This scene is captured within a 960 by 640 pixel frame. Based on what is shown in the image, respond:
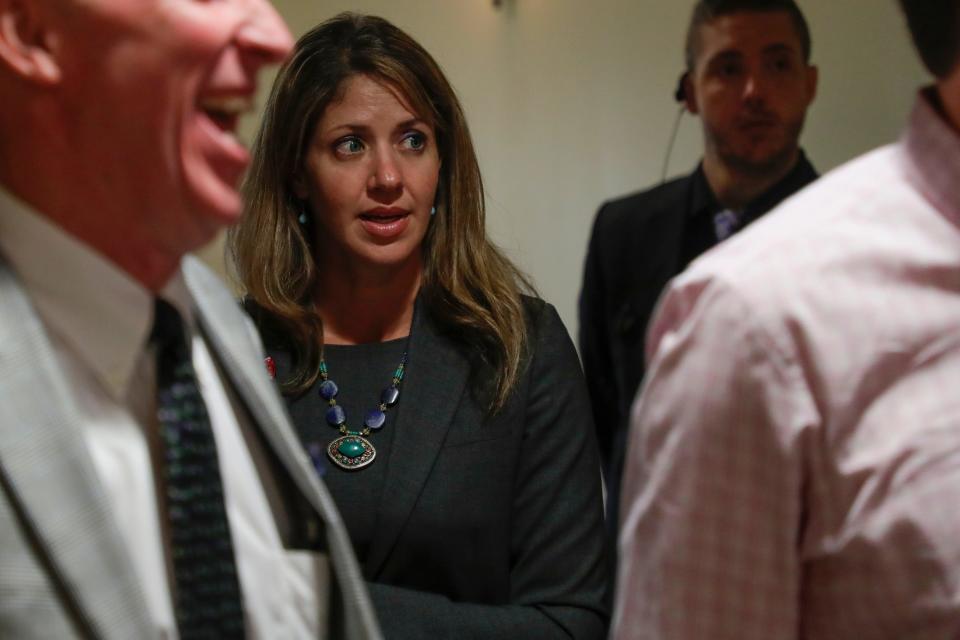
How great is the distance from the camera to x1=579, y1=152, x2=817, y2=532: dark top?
77.4 inches

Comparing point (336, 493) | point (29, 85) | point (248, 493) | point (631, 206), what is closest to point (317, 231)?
point (336, 493)

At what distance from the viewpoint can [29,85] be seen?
922 millimetres

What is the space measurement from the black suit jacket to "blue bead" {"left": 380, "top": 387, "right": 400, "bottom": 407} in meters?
0.01

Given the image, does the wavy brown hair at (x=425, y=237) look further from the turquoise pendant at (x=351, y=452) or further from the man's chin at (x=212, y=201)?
the man's chin at (x=212, y=201)

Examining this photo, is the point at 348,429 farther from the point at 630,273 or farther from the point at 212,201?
the point at 212,201

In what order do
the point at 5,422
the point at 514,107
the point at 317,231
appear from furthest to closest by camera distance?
the point at 514,107
the point at 317,231
the point at 5,422

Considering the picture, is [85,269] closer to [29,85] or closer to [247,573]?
[29,85]

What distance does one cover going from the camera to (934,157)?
1.08 m

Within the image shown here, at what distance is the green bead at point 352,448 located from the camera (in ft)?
5.57

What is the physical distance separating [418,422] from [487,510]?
157mm

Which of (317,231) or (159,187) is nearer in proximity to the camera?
(159,187)

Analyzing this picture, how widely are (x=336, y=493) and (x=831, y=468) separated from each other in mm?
817

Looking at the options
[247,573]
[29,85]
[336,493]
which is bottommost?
[336,493]

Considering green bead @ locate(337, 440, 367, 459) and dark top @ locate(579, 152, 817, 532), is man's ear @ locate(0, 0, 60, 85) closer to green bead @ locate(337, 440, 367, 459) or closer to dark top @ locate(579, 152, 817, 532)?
green bead @ locate(337, 440, 367, 459)
